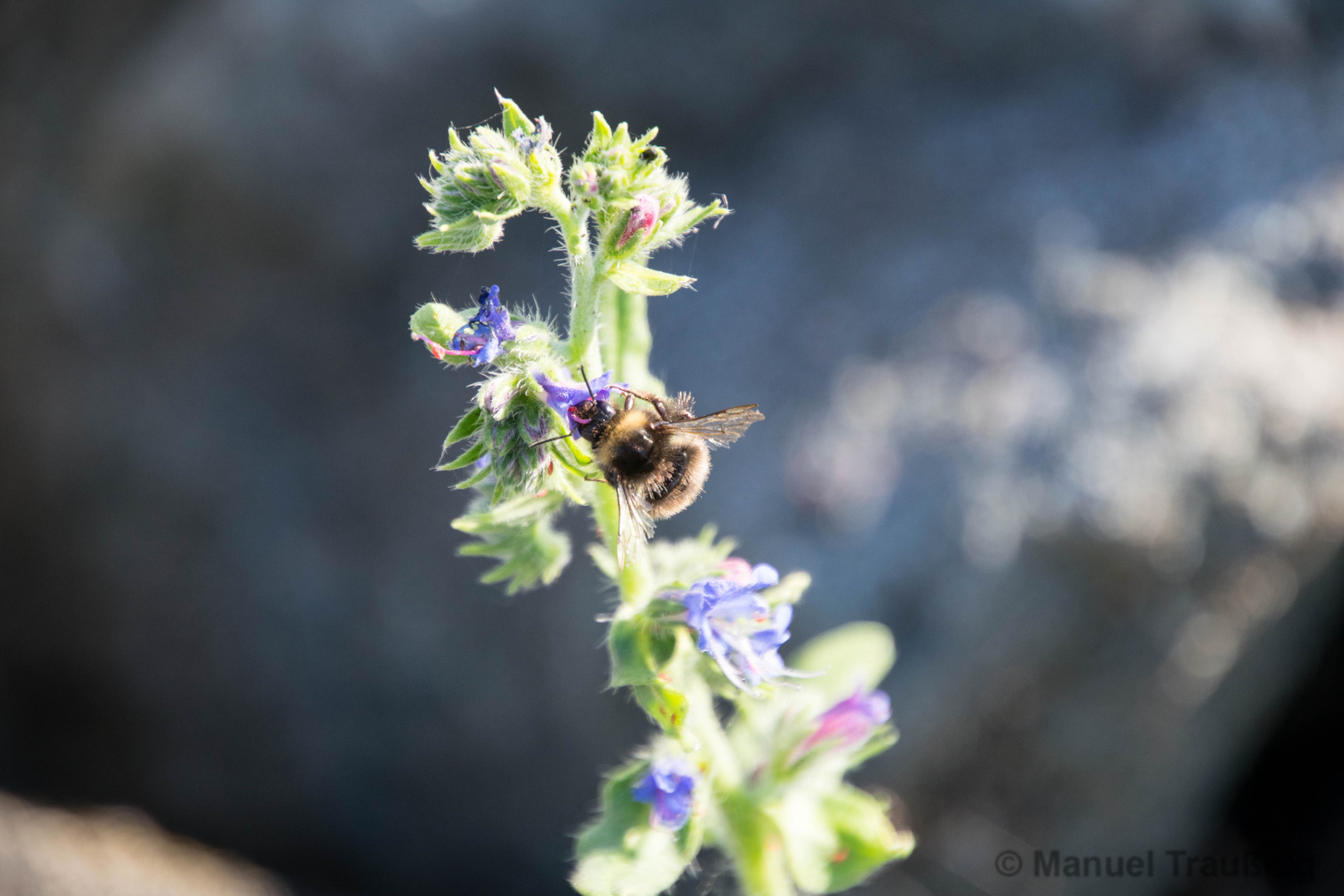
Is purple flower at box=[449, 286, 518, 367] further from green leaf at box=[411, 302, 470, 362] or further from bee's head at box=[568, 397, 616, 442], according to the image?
bee's head at box=[568, 397, 616, 442]

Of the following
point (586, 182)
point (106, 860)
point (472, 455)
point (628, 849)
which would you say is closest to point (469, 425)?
point (472, 455)

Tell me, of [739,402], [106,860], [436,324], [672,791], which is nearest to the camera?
[436,324]

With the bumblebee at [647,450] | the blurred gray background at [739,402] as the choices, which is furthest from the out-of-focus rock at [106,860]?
the bumblebee at [647,450]

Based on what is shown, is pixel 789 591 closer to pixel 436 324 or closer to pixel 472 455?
pixel 472 455

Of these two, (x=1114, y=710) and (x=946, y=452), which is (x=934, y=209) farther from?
(x=1114, y=710)

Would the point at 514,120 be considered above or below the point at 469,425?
above

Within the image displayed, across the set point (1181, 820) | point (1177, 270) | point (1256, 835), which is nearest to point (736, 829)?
point (1181, 820)

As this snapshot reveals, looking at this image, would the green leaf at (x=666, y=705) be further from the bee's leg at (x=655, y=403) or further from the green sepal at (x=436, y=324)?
the green sepal at (x=436, y=324)
